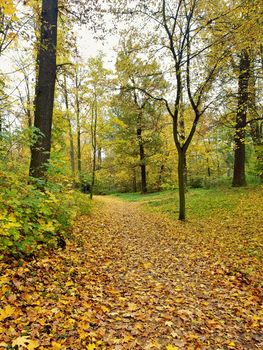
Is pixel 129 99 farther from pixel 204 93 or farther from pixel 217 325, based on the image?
pixel 217 325

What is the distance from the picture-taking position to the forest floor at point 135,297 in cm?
281

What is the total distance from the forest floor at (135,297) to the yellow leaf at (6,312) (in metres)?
0.01

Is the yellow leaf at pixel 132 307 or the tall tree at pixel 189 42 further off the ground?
the tall tree at pixel 189 42

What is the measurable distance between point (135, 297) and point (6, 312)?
1.91 metres

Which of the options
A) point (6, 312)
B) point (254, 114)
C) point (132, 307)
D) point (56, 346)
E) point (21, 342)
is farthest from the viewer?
point (254, 114)

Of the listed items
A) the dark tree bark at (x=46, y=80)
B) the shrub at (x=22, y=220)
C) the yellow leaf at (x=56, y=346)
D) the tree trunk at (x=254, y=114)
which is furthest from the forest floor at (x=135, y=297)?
the tree trunk at (x=254, y=114)

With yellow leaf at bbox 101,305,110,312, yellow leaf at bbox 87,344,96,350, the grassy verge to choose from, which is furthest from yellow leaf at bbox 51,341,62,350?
the grassy verge

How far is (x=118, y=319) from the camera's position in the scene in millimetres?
3246

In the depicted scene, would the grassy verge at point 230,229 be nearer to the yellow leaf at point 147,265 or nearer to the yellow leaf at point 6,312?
the yellow leaf at point 147,265

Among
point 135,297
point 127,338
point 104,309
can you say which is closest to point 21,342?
point 127,338

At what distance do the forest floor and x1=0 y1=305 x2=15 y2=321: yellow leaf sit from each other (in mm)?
11

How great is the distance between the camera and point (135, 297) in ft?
12.8

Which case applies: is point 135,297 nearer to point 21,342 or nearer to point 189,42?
point 21,342

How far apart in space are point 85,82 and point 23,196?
11194 millimetres
